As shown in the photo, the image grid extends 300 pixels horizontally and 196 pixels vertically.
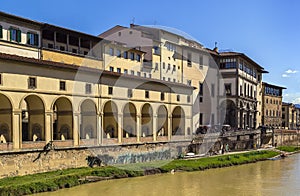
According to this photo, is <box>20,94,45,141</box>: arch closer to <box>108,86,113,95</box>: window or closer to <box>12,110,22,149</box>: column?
<box>12,110,22,149</box>: column

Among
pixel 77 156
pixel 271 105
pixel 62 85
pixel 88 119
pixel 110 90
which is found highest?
pixel 62 85

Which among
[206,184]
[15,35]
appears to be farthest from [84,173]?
[15,35]

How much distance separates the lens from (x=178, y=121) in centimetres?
4759

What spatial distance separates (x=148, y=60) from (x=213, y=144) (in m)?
14.2

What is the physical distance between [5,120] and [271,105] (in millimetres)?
69104

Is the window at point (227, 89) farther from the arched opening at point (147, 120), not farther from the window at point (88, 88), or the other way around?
the window at point (88, 88)

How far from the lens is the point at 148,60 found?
51.1 m

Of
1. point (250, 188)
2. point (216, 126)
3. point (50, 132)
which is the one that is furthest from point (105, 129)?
point (216, 126)

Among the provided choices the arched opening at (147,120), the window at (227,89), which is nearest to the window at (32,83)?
the arched opening at (147,120)

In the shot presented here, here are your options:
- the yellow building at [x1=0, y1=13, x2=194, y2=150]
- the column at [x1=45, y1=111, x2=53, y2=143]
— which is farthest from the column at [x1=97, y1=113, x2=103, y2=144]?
the column at [x1=45, y1=111, x2=53, y2=143]

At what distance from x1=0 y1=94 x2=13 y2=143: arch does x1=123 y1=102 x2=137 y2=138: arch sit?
1280 cm

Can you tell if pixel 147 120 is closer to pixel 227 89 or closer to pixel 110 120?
pixel 110 120

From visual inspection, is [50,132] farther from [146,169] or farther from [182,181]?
[182,181]

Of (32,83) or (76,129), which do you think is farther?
(76,129)
